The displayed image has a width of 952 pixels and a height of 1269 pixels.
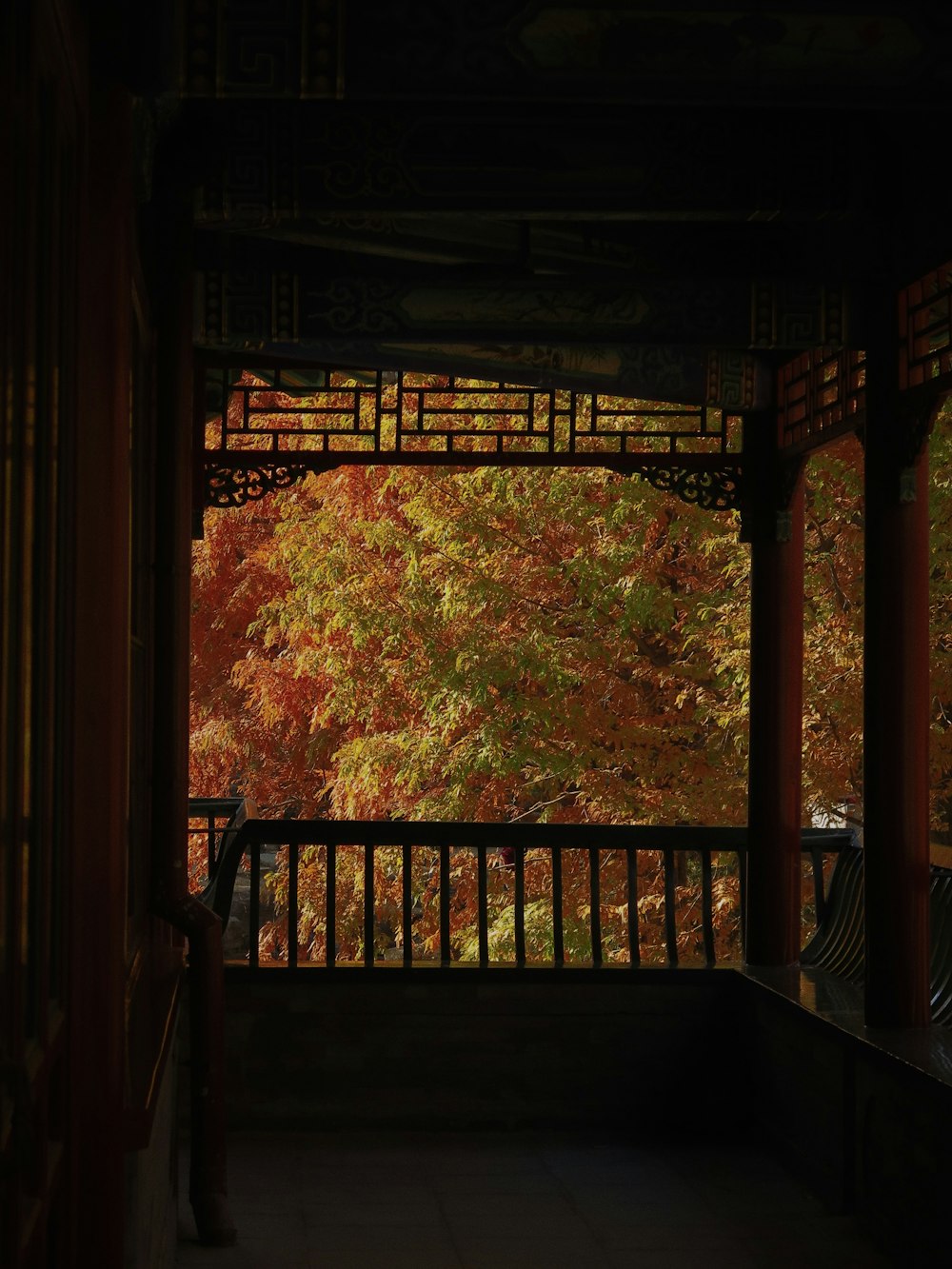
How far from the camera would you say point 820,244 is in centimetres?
462

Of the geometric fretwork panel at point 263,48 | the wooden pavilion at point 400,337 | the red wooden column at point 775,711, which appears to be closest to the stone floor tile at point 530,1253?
the wooden pavilion at point 400,337

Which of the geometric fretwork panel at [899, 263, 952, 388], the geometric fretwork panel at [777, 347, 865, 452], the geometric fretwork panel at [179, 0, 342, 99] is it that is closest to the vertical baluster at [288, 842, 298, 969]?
the geometric fretwork panel at [777, 347, 865, 452]

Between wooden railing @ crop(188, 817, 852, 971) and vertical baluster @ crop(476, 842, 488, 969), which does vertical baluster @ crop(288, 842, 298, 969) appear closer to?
wooden railing @ crop(188, 817, 852, 971)

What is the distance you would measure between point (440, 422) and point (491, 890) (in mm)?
3182

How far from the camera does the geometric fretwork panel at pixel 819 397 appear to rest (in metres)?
5.25

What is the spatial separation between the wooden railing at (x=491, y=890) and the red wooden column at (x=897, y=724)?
161 cm

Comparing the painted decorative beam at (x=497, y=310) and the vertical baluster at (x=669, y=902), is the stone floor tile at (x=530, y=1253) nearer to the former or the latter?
the vertical baluster at (x=669, y=902)

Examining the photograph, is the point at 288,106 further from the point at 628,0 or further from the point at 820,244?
the point at 820,244

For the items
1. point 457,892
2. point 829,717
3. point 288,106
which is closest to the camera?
point 288,106

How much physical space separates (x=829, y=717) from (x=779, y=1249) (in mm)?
4317

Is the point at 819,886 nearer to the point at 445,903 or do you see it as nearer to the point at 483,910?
the point at 483,910

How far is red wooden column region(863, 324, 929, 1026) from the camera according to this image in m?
4.64

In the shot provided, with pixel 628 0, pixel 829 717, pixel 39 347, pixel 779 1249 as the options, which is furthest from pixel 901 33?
pixel 829 717

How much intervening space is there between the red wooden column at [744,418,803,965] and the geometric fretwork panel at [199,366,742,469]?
29cm
